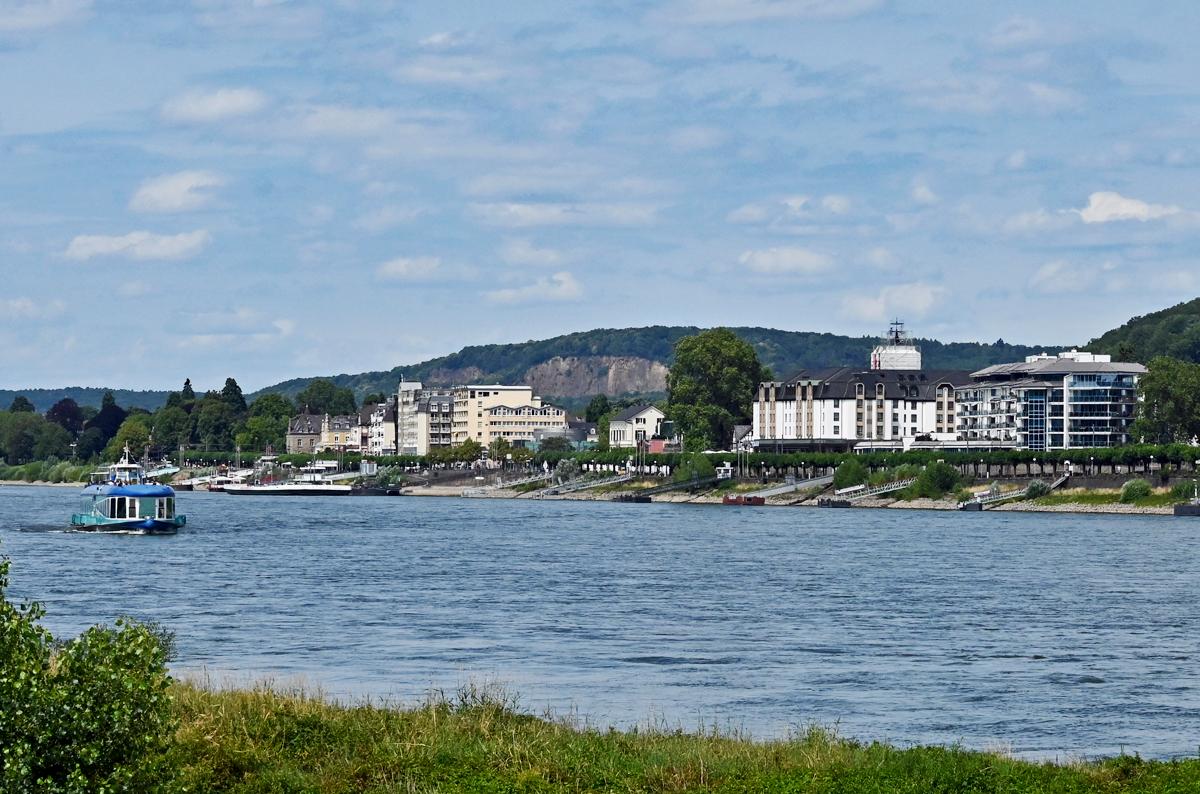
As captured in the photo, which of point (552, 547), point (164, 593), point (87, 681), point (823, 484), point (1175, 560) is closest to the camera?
point (87, 681)

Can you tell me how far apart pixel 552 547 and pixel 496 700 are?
212ft

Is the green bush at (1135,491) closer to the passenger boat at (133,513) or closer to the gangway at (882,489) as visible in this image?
the gangway at (882,489)

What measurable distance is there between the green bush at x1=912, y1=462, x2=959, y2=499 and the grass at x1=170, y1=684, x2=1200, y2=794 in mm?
145175

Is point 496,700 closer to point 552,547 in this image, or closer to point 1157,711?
point 1157,711

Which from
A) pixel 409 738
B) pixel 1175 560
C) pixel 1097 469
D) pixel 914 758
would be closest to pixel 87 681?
pixel 409 738

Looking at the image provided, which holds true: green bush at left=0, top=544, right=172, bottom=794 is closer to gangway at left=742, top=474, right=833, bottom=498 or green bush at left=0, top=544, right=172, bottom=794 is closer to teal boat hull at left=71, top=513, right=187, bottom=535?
teal boat hull at left=71, top=513, right=187, bottom=535

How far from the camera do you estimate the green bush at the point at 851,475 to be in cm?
18012

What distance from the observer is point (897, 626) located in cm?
5122

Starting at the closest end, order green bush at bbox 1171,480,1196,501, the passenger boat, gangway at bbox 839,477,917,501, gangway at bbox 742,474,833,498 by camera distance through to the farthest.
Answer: the passenger boat
green bush at bbox 1171,480,1196,501
gangway at bbox 839,477,917,501
gangway at bbox 742,474,833,498

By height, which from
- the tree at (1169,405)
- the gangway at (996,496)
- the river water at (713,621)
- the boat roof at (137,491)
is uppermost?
the tree at (1169,405)

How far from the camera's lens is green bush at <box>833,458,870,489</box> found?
18012 centimetres

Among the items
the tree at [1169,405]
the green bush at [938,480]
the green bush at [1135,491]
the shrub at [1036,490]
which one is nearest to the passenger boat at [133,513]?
the shrub at [1036,490]

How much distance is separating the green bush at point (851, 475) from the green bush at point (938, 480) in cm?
944

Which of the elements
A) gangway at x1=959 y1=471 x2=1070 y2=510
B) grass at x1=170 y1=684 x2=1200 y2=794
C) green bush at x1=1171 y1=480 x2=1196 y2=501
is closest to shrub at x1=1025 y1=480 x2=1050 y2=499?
gangway at x1=959 y1=471 x2=1070 y2=510
